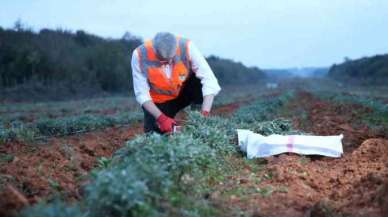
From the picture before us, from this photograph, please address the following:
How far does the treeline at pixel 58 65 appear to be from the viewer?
27984 mm

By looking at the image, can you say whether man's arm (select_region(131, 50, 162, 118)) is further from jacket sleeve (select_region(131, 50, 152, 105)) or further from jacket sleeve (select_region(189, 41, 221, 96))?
jacket sleeve (select_region(189, 41, 221, 96))

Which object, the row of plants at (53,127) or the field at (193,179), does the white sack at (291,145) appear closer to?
the field at (193,179)

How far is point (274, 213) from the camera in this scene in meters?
4.51

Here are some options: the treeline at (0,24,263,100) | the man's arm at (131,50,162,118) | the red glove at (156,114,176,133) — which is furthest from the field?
the treeline at (0,24,263,100)


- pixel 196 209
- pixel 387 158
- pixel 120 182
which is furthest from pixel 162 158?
pixel 387 158

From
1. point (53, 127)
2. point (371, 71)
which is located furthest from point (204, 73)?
point (371, 71)

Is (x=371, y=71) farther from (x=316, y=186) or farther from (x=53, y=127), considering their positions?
(x=316, y=186)

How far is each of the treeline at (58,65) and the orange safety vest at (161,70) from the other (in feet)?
67.5

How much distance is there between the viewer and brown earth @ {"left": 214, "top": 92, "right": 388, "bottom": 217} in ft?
14.9

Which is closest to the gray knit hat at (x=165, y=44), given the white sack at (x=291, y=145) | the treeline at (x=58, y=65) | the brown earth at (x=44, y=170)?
the white sack at (x=291, y=145)

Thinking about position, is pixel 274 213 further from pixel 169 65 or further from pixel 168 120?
pixel 169 65

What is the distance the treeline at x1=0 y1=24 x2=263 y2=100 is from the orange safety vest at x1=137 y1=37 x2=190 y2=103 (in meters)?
20.6

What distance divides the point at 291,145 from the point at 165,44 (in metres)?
1.85

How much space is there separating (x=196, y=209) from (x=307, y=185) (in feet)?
5.60
